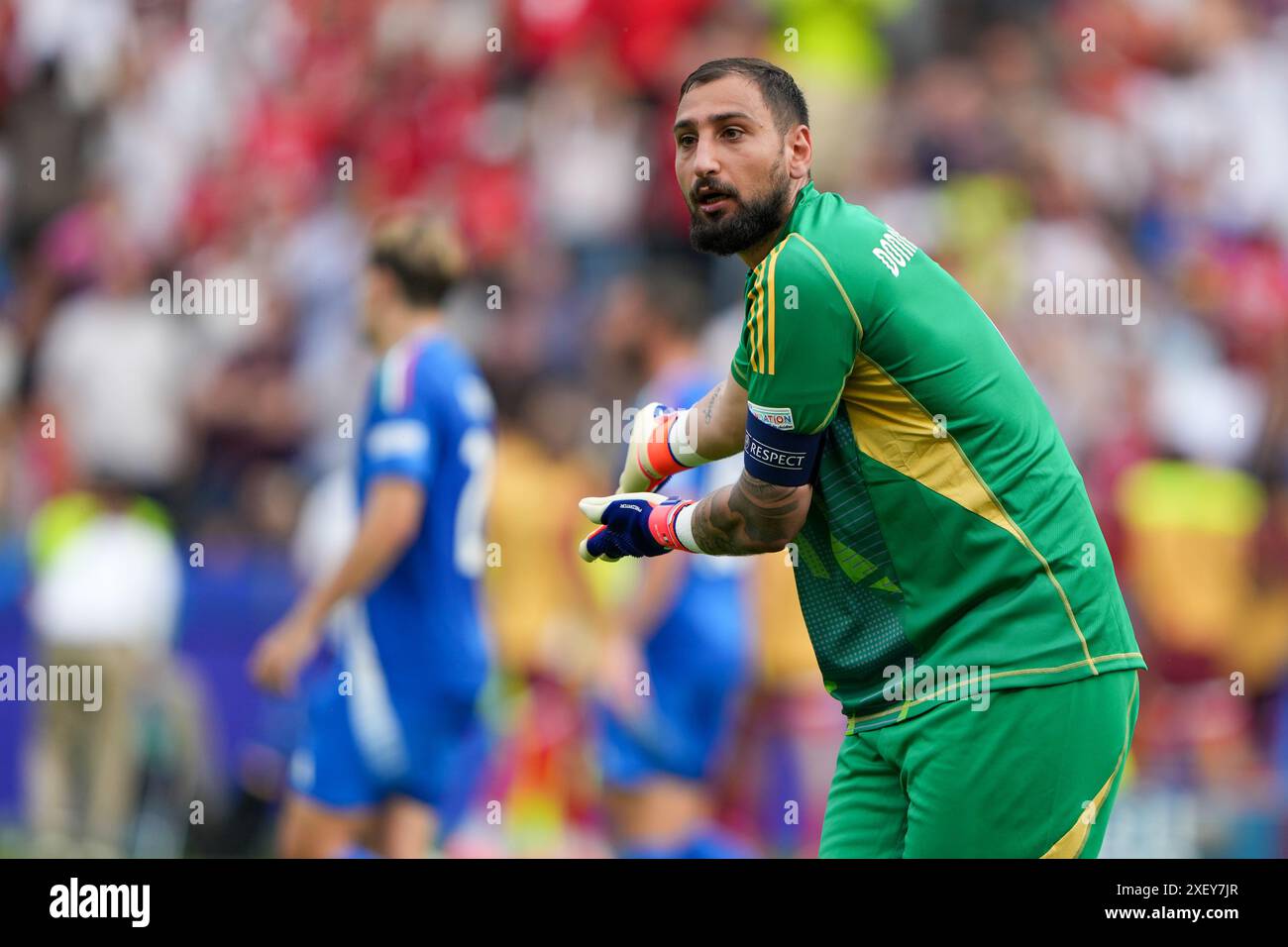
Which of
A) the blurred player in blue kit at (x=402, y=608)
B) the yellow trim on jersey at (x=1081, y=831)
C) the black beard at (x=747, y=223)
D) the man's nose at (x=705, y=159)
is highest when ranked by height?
the man's nose at (x=705, y=159)

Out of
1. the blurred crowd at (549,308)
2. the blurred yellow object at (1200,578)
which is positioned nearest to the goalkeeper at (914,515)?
the blurred crowd at (549,308)

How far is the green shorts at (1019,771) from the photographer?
4.04 metres

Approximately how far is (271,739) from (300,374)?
3.02m

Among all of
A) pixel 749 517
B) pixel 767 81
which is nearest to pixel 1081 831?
pixel 749 517

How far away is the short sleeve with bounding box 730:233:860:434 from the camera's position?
157 inches

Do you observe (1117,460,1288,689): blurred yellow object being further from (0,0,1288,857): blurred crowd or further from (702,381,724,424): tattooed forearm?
(702,381,724,424): tattooed forearm

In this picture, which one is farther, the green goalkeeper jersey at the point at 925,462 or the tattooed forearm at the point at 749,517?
the tattooed forearm at the point at 749,517

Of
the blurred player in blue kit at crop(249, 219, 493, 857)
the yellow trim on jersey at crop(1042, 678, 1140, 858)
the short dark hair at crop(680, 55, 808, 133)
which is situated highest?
the short dark hair at crop(680, 55, 808, 133)

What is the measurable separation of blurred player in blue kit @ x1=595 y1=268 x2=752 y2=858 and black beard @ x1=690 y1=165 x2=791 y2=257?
358 centimetres

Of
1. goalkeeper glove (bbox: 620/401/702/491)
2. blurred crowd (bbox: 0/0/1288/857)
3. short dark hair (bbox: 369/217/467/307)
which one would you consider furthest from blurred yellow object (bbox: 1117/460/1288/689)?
goalkeeper glove (bbox: 620/401/702/491)

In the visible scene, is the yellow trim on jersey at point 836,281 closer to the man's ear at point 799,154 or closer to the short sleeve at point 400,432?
the man's ear at point 799,154

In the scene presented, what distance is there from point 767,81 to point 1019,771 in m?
1.68

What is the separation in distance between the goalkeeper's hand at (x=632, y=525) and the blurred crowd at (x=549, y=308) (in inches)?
156
